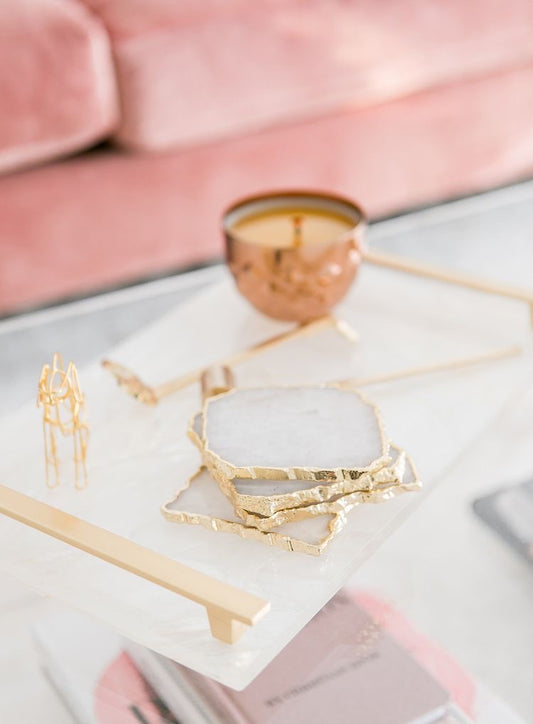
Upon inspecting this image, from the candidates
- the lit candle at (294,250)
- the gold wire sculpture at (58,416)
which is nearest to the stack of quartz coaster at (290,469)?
the gold wire sculpture at (58,416)

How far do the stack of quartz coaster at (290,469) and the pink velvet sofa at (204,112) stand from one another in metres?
0.93

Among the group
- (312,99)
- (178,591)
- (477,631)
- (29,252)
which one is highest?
(312,99)

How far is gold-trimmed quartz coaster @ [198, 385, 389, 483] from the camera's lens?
803 millimetres

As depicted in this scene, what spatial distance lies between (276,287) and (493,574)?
15.6 inches

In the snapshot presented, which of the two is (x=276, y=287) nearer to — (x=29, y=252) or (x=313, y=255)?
(x=313, y=255)

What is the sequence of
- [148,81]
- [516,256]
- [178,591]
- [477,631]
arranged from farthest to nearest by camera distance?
1. [516,256]
2. [148,81]
3. [477,631]
4. [178,591]

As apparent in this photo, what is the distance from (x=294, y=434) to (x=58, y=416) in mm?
218

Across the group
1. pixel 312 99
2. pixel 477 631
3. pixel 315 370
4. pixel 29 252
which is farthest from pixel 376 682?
pixel 312 99

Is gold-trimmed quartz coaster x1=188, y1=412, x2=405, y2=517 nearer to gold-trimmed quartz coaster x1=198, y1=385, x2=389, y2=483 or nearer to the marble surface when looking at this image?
gold-trimmed quartz coaster x1=198, y1=385, x2=389, y2=483

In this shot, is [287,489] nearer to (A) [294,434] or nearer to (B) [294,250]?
(A) [294,434]

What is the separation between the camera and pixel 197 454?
0.94 metres

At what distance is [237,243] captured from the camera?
110 centimetres

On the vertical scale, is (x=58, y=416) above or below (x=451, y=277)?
below

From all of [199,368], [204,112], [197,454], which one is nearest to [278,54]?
[204,112]
